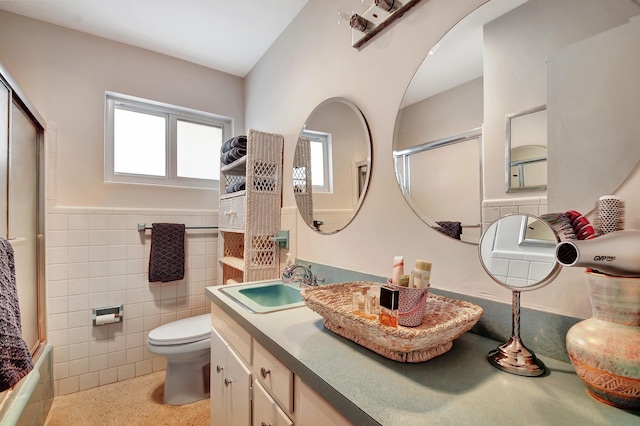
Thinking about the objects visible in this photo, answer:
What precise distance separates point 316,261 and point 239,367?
2.15 feet

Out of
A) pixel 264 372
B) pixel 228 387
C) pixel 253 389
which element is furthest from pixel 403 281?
pixel 228 387

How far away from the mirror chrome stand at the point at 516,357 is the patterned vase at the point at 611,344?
0.34 ft

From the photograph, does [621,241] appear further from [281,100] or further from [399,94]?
[281,100]

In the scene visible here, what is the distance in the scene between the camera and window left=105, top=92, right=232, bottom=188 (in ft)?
7.41

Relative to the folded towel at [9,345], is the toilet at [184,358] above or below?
below

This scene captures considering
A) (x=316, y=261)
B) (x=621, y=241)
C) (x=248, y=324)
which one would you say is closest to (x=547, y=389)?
(x=621, y=241)

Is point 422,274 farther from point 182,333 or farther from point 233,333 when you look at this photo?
point 182,333

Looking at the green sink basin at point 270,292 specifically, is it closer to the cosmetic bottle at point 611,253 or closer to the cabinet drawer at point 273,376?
the cabinet drawer at point 273,376

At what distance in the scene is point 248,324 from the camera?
3.42ft

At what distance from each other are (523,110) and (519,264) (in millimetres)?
418

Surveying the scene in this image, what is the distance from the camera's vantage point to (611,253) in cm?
54

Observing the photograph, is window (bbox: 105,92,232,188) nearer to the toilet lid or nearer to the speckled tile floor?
the toilet lid

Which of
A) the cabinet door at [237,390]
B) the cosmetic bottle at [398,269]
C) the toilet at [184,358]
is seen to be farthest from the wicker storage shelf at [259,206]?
the cosmetic bottle at [398,269]

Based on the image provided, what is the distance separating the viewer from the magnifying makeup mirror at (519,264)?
68 centimetres
